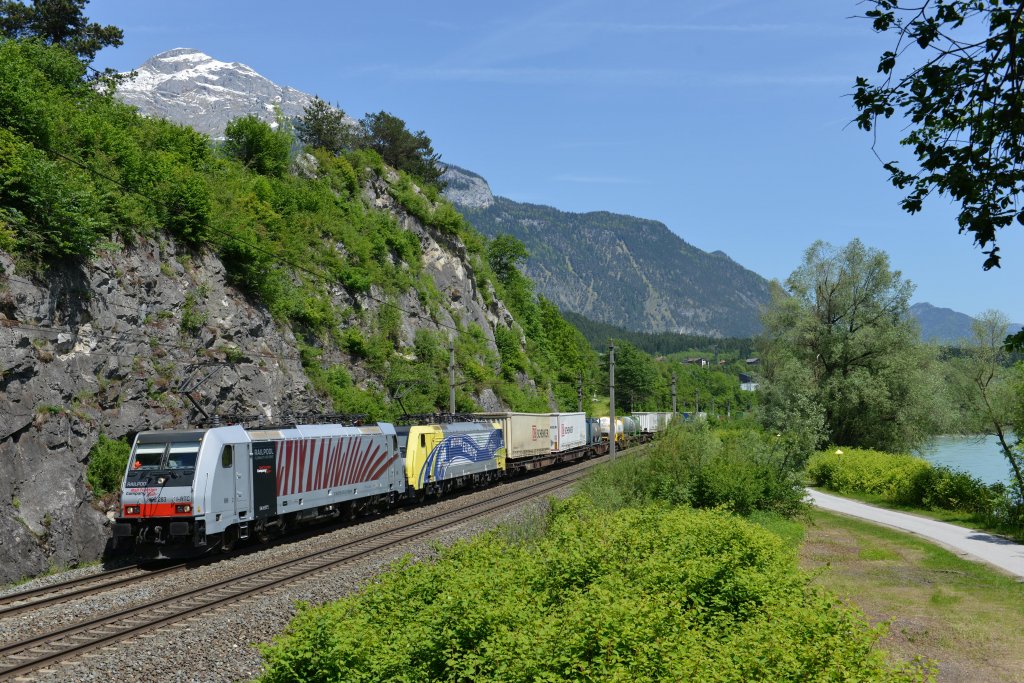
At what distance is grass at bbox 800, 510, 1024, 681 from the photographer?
1146cm

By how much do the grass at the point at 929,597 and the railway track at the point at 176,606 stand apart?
10983 mm

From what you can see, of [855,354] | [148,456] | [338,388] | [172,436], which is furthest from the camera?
[855,354]

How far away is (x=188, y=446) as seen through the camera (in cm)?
1917

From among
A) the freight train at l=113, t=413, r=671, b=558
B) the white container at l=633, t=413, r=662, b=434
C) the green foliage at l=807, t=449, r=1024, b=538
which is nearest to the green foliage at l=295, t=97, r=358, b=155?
the freight train at l=113, t=413, r=671, b=558

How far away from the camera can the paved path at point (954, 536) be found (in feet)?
65.0

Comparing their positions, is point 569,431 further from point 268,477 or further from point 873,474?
point 268,477

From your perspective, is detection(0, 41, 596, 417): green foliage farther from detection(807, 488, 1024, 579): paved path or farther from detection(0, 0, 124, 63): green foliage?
detection(807, 488, 1024, 579): paved path

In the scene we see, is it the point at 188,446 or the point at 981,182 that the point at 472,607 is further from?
the point at 188,446

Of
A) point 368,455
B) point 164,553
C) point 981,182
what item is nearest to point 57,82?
point 368,455

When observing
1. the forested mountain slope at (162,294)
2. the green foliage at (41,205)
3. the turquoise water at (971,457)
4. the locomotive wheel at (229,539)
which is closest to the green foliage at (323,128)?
the forested mountain slope at (162,294)

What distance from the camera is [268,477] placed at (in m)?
21.5

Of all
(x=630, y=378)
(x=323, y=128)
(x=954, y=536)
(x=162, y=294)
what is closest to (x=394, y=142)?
(x=323, y=128)

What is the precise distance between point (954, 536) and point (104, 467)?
25254 mm

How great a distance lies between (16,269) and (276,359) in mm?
13855
